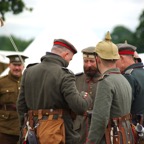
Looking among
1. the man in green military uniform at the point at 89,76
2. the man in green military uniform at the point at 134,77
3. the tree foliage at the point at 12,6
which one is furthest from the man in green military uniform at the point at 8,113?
the tree foliage at the point at 12,6

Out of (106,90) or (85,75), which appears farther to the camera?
(85,75)

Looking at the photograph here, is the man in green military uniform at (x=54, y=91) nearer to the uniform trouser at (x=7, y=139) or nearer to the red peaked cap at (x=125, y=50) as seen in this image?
the red peaked cap at (x=125, y=50)

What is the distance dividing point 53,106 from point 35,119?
28 cm

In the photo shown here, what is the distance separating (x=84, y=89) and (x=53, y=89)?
148 cm

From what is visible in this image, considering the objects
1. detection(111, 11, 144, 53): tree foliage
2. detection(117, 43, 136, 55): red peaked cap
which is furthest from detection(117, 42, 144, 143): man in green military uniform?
detection(111, 11, 144, 53): tree foliage

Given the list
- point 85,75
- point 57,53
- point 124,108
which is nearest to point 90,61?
point 85,75

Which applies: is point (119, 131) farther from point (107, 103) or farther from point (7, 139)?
point (7, 139)

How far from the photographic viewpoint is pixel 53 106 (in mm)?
6242

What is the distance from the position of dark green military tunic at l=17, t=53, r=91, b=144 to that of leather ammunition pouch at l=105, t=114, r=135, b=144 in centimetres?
56

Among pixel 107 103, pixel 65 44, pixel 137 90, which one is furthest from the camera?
pixel 137 90

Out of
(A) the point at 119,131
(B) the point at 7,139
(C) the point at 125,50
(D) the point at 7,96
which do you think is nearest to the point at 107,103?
(A) the point at 119,131

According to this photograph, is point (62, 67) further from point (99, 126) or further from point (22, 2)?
point (22, 2)

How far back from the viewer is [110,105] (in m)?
5.53

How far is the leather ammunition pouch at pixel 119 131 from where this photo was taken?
5664 millimetres
